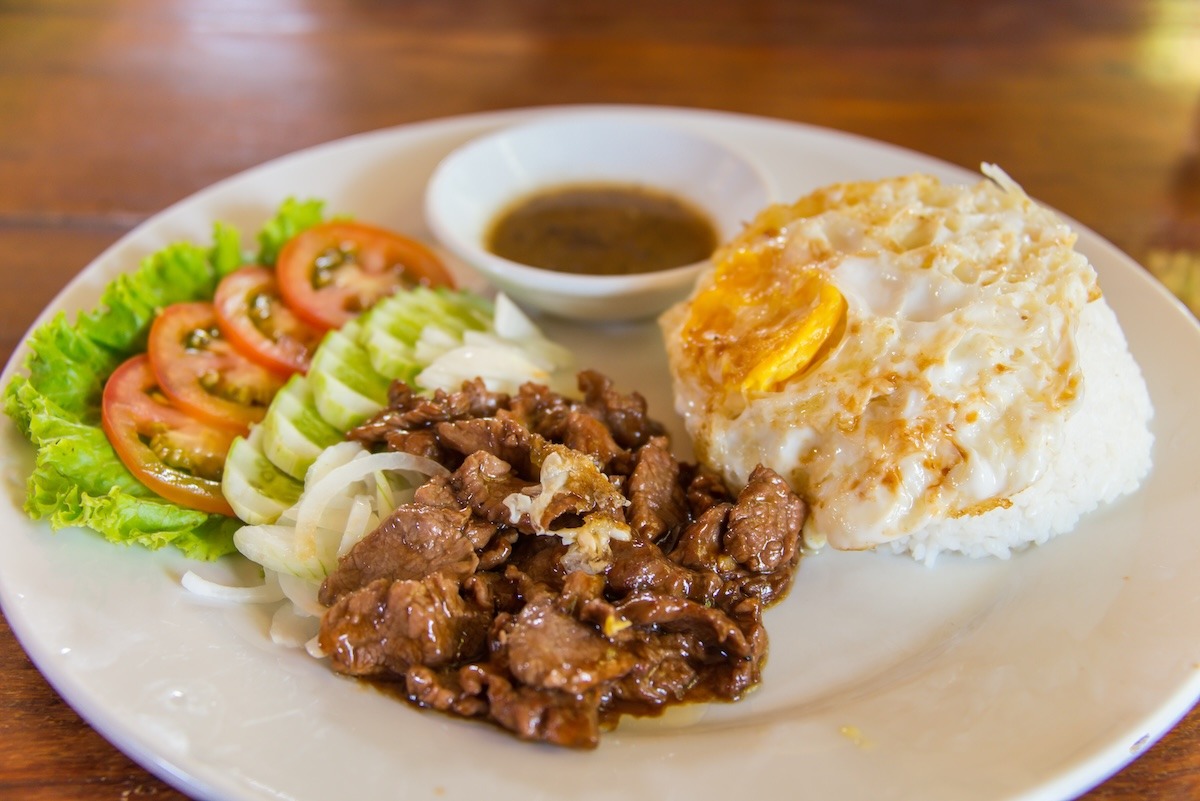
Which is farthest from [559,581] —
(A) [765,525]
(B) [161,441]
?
(B) [161,441]

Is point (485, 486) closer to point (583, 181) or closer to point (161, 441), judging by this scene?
point (161, 441)

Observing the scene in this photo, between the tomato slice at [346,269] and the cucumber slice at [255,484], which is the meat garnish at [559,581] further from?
the tomato slice at [346,269]

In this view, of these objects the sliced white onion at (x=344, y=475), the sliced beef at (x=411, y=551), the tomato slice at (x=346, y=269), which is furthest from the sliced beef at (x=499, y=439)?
the tomato slice at (x=346, y=269)

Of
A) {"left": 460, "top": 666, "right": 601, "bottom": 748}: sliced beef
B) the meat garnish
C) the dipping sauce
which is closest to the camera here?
{"left": 460, "top": 666, "right": 601, "bottom": 748}: sliced beef

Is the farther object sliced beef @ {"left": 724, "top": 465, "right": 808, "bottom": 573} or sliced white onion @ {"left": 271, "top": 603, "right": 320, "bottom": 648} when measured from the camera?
sliced beef @ {"left": 724, "top": 465, "right": 808, "bottom": 573}

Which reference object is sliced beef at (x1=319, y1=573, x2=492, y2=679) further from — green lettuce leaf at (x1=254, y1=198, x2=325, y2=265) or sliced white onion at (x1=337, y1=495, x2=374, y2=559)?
green lettuce leaf at (x1=254, y1=198, x2=325, y2=265)

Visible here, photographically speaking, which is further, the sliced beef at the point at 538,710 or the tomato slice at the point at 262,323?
Answer: the tomato slice at the point at 262,323

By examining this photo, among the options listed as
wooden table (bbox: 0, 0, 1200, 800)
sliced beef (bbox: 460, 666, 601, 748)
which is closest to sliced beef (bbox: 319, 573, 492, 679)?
sliced beef (bbox: 460, 666, 601, 748)
